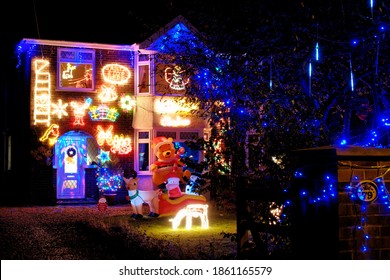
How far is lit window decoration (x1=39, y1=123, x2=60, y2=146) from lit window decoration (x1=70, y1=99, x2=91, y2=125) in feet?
2.25

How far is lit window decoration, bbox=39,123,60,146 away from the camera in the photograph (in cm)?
1978

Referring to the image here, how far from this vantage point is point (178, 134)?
69.8ft

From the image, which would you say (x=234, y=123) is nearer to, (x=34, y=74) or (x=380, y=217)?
(x=380, y=217)

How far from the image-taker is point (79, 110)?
20.2 metres

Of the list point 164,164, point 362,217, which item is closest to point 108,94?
point 164,164

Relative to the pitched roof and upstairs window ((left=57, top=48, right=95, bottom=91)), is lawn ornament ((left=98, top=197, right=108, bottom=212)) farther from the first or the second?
the pitched roof

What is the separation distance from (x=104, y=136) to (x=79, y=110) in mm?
1289

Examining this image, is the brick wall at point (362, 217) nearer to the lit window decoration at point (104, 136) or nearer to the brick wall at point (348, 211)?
the brick wall at point (348, 211)

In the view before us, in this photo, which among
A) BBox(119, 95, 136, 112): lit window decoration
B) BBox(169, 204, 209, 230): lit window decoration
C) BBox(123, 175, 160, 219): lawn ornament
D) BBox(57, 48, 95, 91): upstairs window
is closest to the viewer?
BBox(169, 204, 209, 230): lit window decoration

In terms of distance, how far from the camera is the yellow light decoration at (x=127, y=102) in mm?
20734

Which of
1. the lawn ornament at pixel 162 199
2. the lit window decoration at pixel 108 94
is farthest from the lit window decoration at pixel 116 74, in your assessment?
the lawn ornament at pixel 162 199

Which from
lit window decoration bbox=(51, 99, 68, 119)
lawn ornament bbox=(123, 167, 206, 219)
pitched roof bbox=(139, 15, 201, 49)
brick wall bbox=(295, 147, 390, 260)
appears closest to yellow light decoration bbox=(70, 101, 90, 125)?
lit window decoration bbox=(51, 99, 68, 119)

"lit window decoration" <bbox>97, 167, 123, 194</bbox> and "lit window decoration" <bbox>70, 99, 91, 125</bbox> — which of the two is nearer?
"lit window decoration" <bbox>97, 167, 123, 194</bbox>

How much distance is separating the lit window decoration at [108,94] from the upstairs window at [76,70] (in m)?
0.39
